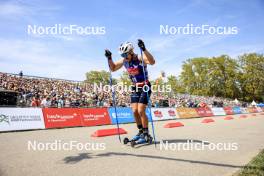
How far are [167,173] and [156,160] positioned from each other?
3.40 feet

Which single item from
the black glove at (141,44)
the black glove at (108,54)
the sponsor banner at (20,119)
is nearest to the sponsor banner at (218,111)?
the sponsor banner at (20,119)

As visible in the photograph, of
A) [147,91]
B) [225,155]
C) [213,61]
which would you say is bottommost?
[225,155]

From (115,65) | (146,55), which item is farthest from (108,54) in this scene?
(146,55)

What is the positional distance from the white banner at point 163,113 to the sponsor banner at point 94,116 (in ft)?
18.8

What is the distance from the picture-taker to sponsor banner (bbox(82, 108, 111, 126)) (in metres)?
17.4

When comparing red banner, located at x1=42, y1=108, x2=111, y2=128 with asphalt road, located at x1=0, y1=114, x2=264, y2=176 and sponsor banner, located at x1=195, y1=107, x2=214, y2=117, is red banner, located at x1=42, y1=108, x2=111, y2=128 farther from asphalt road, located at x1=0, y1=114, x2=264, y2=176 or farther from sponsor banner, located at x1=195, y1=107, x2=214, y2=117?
sponsor banner, located at x1=195, y1=107, x2=214, y2=117

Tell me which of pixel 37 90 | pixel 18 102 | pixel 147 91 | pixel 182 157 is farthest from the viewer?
pixel 37 90

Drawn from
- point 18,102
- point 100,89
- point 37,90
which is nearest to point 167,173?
point 18,102

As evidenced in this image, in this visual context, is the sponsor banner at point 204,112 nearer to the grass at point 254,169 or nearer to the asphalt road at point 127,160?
the asphalt road at point 127,160

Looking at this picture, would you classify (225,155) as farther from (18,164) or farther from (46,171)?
(18,164)

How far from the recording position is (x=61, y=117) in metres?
16.0

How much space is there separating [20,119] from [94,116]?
5.39 meters

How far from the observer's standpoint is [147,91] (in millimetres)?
8055

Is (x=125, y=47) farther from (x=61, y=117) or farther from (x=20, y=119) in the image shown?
(x=61, y=117)
